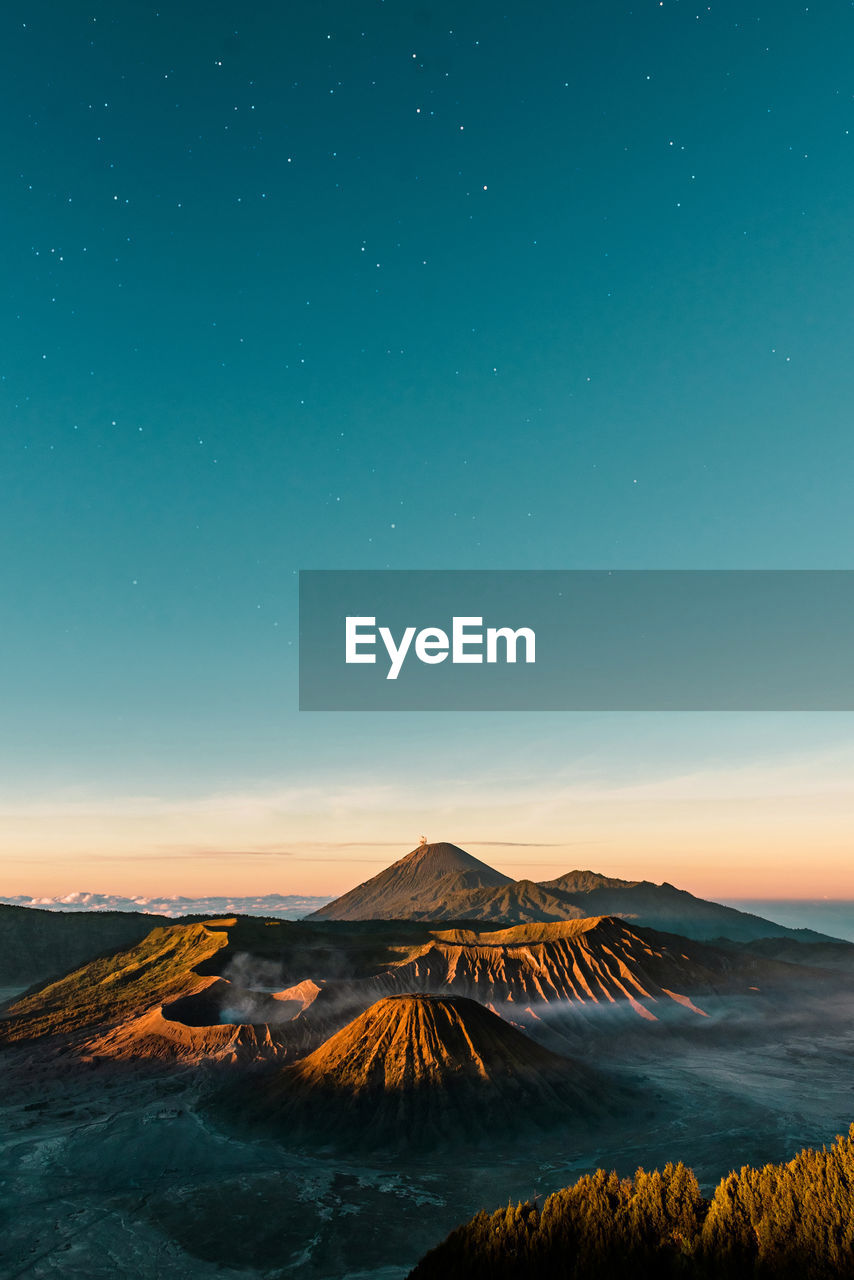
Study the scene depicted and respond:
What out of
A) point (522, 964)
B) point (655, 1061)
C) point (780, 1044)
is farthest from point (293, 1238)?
point (780, 1044)

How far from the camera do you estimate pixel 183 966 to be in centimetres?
14662

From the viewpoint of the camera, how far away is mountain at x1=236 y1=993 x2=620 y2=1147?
73000mm

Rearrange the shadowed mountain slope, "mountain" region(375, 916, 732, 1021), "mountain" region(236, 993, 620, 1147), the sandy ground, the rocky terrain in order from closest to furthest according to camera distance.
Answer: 1. the sandy ground
2. the rocky terrain
3. "mountain" region(236, 993, 620, 1147)
4. the shadowed mountain slope
5. "mountain" region(375, 916, 732, 1021)

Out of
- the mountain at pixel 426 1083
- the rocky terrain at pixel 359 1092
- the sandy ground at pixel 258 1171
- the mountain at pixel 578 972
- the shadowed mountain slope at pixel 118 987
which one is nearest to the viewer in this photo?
the sandy ground at pixel 258 1171

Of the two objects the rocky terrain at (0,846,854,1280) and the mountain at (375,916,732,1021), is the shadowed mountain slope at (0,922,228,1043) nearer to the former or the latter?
the rocky terrain at (0,846,854,1280)

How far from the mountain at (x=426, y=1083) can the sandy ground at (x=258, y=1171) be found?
4.22 meters

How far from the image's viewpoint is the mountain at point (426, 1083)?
240 ft

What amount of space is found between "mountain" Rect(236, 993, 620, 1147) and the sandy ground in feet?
13.8

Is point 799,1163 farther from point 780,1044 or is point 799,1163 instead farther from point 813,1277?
point 780,1044

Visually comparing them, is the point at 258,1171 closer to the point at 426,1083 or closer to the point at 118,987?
the point at 426,1083

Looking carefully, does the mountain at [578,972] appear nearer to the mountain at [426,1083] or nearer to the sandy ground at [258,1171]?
the sandy ground at [258,1171]

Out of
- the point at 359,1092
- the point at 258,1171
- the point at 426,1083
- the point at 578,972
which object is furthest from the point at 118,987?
the point at 258,1171

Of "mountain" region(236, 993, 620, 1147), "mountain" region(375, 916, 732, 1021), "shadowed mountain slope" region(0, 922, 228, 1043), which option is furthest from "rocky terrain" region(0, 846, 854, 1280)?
"shadowed mountain slope" region(0, 922, 228, 1043)

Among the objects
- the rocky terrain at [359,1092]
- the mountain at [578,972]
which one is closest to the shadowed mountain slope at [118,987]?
the rocky terrain at [359,1092]
